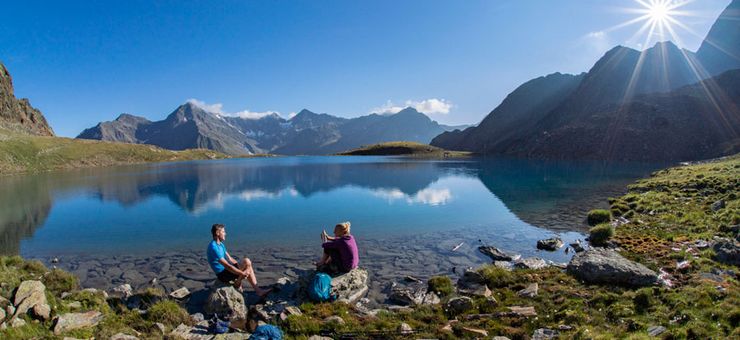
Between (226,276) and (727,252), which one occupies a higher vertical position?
(727,252)

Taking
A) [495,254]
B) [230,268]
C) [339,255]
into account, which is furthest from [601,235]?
[230,268]

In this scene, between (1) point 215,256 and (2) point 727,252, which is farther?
(2) point 727,252

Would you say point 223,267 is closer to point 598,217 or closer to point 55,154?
point 598,217

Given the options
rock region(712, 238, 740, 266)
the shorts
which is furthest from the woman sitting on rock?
rock region(712, 238, 740, 266)

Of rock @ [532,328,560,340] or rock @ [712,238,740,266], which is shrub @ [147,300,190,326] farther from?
rock @ [712,238,740,266]

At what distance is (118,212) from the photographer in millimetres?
37375

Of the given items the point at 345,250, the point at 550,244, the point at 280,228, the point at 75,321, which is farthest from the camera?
the point at 280,228

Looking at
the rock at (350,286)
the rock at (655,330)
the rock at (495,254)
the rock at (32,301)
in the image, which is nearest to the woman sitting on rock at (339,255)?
the rock at (350,286)

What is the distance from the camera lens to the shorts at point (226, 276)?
45.3 ft

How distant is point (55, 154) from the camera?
147 m

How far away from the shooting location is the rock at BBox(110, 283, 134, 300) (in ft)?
46.7

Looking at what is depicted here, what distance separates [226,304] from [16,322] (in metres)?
5.38

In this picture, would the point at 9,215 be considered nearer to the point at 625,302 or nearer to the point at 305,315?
the point at 305,315

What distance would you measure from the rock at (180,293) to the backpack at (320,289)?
547 centimetres
